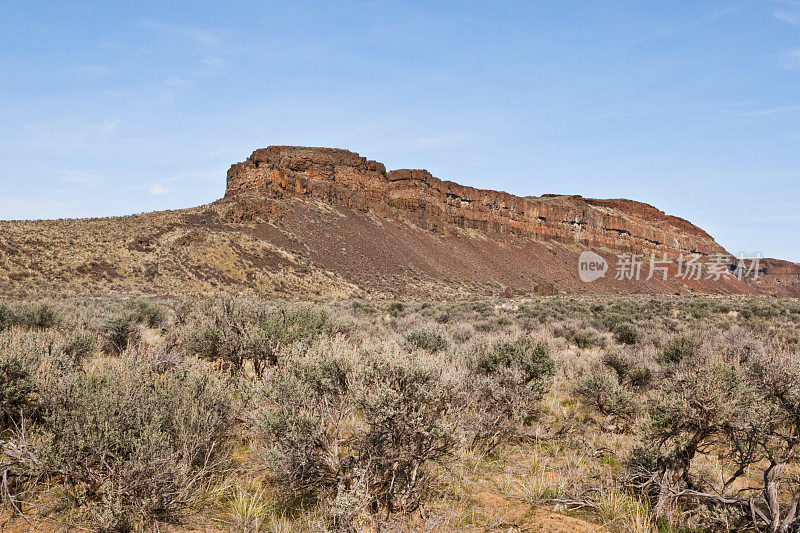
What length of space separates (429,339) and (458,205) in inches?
3227

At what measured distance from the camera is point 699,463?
4.83 m

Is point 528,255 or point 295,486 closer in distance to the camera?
point 295,486

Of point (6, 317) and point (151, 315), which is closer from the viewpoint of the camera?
point (6, 317)

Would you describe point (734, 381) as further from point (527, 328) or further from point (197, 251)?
point (197, 251)

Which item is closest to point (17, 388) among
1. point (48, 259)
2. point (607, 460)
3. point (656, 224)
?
point (607, 460)

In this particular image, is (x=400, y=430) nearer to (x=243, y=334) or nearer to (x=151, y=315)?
(x=243, y=334)

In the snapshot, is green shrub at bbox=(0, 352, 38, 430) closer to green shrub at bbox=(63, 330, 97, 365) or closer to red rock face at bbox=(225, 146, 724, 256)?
green shrub at bbox=(63, 330, 97, 365)

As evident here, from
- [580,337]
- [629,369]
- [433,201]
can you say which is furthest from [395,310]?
[433,201]

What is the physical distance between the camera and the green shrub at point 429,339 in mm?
9266

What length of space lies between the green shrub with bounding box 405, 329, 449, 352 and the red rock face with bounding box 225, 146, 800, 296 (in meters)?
51.3

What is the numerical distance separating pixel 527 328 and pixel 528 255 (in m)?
69.7

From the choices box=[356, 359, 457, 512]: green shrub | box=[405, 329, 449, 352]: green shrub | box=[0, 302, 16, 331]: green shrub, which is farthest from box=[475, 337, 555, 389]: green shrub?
box=[0, 302, 16, 331]: green shrub

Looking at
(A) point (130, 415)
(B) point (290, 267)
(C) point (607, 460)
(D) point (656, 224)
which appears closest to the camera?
(A) point (130, 415)

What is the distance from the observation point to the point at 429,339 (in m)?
9.42
